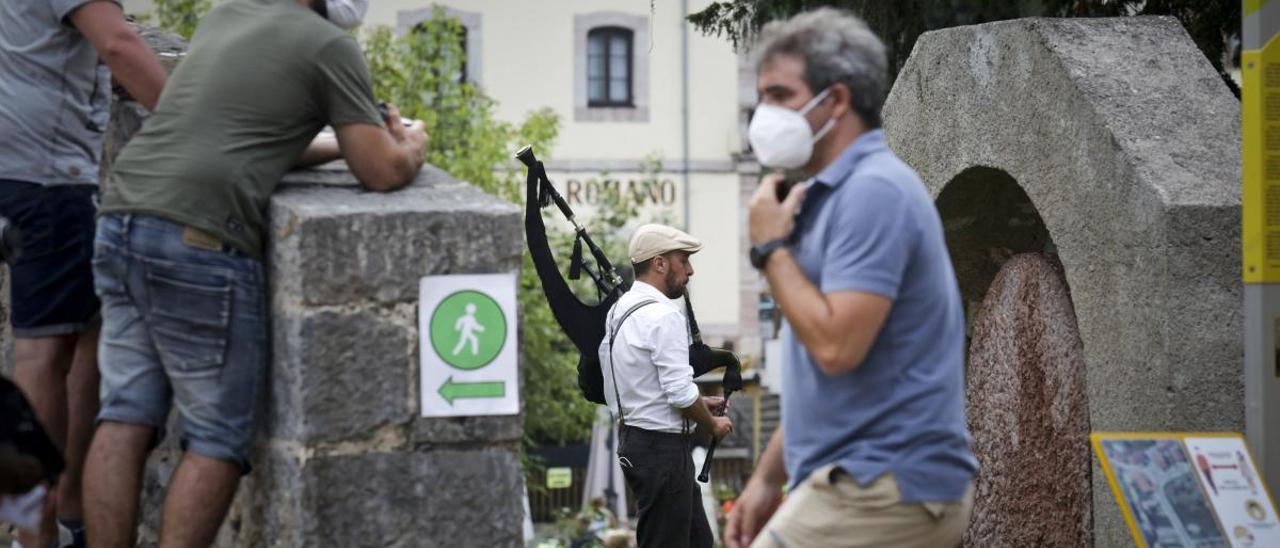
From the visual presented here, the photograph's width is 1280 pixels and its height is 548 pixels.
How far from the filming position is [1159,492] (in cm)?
549

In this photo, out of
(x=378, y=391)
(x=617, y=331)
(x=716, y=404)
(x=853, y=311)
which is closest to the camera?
(x=853, y=311)

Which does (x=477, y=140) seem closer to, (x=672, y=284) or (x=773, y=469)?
(x=672, y=284)

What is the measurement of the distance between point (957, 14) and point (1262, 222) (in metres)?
3.65

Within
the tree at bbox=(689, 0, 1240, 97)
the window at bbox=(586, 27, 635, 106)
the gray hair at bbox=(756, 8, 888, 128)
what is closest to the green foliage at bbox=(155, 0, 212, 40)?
the window at bbox=(586, 27, 635, 106)

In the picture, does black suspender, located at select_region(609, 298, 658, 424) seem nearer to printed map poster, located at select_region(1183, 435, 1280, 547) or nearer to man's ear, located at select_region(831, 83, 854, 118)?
printed map poster, located at select_region(1183, 435, 1280, 547)

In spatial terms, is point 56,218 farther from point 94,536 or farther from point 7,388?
point 7,388

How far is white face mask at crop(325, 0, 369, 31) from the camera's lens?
15.9 feet

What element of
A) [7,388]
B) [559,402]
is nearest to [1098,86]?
[7,388]

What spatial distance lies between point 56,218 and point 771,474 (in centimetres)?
189

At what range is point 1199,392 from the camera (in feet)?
19.3

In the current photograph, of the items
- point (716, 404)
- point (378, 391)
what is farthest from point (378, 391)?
point (716, 404)

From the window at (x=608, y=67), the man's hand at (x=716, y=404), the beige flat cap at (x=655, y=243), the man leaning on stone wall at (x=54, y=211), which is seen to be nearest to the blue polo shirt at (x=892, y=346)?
the man leaning on stone wall at (x=54, y=211)

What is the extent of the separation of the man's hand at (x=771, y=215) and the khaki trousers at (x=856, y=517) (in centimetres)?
44

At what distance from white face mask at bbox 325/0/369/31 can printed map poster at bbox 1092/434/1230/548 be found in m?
2.15
